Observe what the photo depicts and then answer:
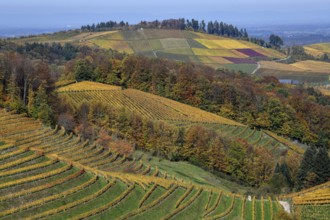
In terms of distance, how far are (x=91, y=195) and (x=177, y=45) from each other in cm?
15045

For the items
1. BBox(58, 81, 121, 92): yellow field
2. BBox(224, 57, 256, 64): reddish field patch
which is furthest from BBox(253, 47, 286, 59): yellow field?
BBox(58, 81, 121, 92): yellow field

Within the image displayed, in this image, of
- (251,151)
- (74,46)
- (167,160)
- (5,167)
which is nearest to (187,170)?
(167,160)

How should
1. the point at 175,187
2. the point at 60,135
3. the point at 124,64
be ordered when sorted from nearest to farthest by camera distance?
the point at 175,187, the point at 60,135, the point at 124,64

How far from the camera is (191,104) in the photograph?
336ft

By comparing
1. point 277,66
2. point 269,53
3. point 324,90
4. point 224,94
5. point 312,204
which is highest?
point 269,53

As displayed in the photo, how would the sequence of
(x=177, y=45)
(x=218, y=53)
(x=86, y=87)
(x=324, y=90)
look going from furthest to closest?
(x=177, y=45) < (x=218, y=53) < (x=324, y=90) < (x=86, y=87)

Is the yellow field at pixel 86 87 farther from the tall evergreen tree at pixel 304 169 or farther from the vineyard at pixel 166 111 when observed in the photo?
the tall evergreen tree at pixel 304 169

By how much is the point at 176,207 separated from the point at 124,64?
75.5 metres

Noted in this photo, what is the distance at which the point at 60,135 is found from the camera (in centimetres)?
4981

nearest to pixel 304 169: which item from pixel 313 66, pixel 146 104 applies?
pixel 146 104

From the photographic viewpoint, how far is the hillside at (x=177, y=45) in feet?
548

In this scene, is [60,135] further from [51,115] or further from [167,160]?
[167,160]

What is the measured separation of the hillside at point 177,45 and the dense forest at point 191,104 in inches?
1828

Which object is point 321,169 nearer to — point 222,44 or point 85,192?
point 85,192
